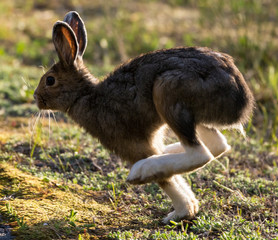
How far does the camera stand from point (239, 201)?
4332mm

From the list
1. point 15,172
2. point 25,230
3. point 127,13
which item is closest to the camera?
point 25,230

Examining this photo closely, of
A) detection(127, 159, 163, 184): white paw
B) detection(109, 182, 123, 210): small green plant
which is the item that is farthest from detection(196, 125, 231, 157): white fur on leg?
detection(109, 182, 123, 210): small green plant

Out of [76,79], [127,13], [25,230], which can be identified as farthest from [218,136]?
[127,13]

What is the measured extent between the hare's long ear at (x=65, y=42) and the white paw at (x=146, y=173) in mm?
1239

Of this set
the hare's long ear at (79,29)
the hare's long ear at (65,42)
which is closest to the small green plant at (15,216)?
the hare's long ear at (65,42)

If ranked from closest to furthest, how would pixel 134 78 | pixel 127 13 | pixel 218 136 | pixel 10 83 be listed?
pixel 134 78, pixel 218 136, pixel 10 83, pixel 127 13

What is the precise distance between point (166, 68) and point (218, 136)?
89cm

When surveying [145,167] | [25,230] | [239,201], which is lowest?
[239,201]

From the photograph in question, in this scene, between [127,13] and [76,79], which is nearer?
[76,79]

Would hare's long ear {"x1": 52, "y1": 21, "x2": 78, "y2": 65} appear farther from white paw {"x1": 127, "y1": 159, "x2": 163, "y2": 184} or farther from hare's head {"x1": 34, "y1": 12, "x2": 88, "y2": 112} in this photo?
white paw {"x1": 127, "y1": 159, "x2": 163, "y2": 184}

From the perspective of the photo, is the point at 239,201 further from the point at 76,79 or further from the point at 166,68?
the point at 76,79

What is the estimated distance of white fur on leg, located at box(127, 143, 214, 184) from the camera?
12.4ft

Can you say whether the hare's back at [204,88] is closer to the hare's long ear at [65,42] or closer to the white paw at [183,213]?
the white paw at [183,213]

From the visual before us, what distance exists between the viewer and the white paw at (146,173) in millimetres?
3768
